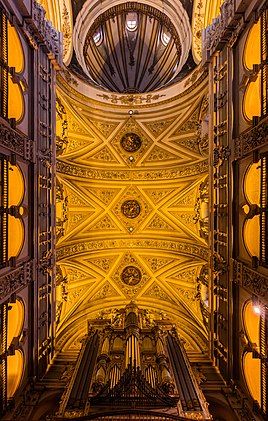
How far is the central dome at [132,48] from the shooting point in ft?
50.1

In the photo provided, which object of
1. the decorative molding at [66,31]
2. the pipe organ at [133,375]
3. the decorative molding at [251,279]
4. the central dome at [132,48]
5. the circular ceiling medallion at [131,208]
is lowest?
the pipe organ at [133,375]

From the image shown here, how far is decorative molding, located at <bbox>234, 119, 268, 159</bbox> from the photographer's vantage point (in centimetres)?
→ 714

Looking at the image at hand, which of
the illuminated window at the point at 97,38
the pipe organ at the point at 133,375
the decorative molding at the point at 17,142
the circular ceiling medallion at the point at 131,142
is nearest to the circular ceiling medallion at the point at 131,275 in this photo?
the pipe organ at the point at 133,375

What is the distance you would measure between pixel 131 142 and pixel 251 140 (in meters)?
8.50

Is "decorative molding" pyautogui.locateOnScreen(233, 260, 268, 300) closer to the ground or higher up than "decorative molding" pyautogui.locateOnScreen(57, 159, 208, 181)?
closer to the ground

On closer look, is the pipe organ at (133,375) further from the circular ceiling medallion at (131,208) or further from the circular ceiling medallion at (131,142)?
the circular ceiling medallion at (131,142)

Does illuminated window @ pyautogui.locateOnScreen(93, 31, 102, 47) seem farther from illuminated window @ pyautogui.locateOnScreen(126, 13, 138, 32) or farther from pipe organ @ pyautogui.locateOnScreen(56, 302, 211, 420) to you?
pipe organ @ pyautogui.locateOnScreen(56, 302, 211, 420)

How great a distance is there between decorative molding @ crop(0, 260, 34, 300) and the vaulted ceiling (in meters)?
5.19

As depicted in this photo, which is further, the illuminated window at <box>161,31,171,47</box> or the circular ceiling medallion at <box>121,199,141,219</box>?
the illuminated window at <box>161,31,171,47</box>

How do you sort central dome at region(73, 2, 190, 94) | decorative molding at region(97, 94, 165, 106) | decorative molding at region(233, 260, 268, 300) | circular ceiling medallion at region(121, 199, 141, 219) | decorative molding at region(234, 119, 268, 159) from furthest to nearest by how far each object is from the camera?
circular ceiling medallion at region(121, 199, 141, 219), central dome at region(73, 2, 190, 94), decorative molding at region(97, 94, 165, 106), decorative molding at region(233, 260, 268, 300), decorative molding at region(234, 119, 268, 159)

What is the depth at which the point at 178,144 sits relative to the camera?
1484 cm

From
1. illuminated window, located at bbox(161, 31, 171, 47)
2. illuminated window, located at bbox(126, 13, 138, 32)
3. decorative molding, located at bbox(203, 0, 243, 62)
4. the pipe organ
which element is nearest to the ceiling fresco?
decorative molding, located at bbox(203, 0, 243, 62)

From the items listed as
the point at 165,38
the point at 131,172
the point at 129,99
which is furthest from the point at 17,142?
the point at 165,38

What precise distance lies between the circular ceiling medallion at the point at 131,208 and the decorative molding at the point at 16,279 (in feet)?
25.9
